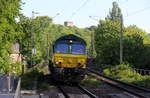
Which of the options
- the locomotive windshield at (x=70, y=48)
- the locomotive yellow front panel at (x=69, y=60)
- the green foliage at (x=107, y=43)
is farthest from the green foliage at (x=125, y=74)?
the green foliage at (x=107, y=43)

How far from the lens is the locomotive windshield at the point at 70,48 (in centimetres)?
2938

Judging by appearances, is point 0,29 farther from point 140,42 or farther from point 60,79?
point 140,42

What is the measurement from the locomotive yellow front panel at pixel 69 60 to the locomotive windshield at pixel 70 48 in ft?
1.07

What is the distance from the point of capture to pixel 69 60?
2914 cm

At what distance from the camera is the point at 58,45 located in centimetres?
2952

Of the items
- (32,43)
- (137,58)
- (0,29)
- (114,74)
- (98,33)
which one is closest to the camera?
(0,29)

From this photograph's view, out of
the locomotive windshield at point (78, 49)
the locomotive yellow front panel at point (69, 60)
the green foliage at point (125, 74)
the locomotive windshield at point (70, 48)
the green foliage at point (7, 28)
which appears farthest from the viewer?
the green foliage at point (125, 74)

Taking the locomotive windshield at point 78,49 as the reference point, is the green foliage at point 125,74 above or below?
below

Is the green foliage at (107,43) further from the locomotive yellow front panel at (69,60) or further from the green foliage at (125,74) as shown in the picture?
the locomotive yellow front panel at (69,60)

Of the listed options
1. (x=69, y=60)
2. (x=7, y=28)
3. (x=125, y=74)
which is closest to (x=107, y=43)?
(x=125, y=74)

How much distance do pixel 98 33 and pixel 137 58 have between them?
1587 inches

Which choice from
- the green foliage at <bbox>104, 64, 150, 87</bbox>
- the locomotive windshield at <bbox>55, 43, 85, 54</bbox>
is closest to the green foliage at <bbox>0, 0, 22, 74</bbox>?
the locomotive windshield at <bbox>55, 43, 85, 54</bbox>

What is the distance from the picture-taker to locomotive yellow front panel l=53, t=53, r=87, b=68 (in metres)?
28.7

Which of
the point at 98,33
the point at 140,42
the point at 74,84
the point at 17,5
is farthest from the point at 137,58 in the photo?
the point at 98,33
